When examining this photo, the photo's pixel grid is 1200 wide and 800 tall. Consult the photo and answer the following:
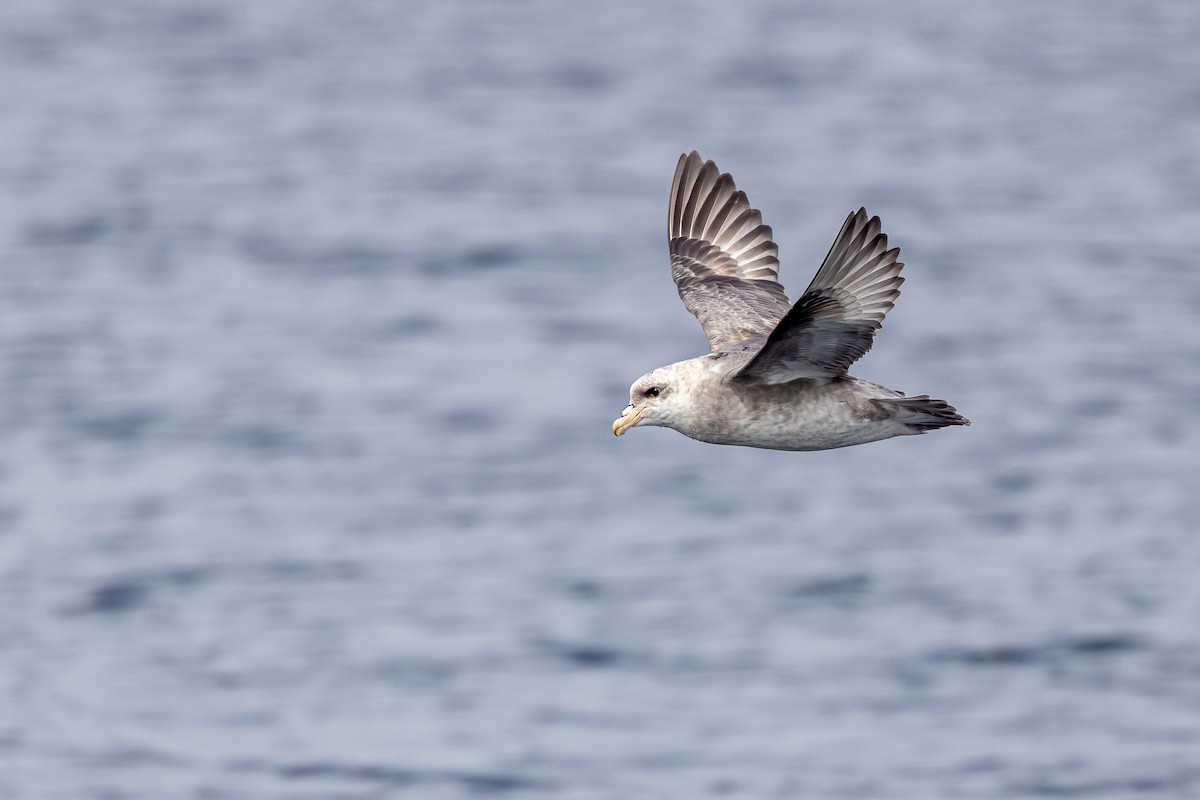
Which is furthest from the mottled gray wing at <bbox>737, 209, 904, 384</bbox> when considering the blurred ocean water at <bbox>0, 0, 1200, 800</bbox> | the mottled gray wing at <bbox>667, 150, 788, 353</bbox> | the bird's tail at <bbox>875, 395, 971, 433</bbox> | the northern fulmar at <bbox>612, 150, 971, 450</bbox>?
the blurred ocean water at <bbox>0, 0, 1200, 800</bbox>

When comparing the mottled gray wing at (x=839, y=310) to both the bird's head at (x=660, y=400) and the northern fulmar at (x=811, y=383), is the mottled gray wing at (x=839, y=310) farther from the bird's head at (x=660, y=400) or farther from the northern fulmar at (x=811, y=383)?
the bird's head at (x=660, y=400)

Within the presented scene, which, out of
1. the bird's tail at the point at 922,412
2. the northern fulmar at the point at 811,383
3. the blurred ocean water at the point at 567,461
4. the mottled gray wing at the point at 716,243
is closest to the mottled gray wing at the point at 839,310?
the northern fulmar at the point at 811,383

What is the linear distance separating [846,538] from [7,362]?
1607 centimetres

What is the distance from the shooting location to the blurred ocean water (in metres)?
28.4

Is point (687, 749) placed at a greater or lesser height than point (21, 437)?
lesser

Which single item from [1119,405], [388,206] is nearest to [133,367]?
[388,206]

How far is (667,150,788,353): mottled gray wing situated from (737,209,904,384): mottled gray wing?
2.57 m

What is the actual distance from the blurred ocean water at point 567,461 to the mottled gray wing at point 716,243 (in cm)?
1355

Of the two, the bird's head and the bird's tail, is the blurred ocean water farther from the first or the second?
the bird's tail

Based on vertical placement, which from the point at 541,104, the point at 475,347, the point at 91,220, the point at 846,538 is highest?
the point at 541,104

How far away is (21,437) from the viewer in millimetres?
34125

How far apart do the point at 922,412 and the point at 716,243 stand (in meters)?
3.50

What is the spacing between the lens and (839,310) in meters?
10.9

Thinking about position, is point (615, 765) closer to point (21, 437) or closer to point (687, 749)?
point (687, 749)
